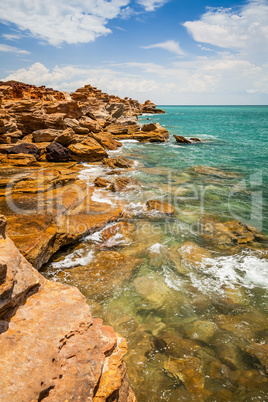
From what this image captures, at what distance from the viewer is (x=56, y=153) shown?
15477 millimetres

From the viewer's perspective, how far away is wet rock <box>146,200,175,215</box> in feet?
33.6

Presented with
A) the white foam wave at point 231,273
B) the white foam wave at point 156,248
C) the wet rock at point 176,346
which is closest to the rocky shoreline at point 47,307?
the wet rock at point 176,346

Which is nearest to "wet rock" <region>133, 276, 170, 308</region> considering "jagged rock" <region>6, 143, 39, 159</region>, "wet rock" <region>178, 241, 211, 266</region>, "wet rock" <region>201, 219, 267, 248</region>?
"wet rock" <region>178, 241, 211, 266</region>

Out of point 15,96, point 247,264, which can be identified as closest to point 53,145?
point 247,264

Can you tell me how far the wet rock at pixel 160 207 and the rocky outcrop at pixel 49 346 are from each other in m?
7.34

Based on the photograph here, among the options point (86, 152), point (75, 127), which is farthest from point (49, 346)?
point (75, 127)

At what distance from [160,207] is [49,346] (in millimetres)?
8396

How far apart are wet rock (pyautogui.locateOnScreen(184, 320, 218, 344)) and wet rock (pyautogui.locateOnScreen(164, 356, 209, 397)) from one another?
1.82 ft

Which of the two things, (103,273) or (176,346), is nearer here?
(176,346)

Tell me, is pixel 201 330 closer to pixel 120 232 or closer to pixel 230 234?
pixel 120 232

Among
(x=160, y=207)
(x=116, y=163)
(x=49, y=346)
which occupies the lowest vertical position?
(x=160, y=207)

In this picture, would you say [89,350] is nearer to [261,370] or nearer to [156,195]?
[261,370]

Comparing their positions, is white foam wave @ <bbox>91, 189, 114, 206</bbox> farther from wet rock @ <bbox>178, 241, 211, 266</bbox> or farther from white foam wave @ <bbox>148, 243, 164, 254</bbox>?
wet rock @ <bbox>178, 241, 211, 266</bbox>

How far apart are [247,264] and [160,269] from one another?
2734 mm
